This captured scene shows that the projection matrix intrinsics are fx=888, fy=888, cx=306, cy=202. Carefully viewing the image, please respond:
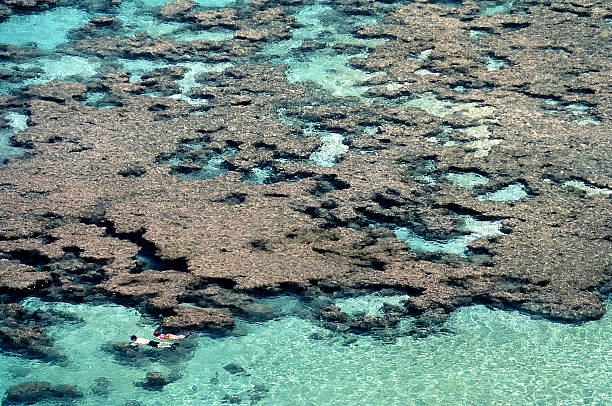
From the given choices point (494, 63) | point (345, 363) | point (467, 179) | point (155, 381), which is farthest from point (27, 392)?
point (494, 63)

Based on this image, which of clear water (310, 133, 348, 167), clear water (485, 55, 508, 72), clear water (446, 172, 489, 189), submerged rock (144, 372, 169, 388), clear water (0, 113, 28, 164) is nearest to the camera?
submerged rock (144, 372, 169, 388)

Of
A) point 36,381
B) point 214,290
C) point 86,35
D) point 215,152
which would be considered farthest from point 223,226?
point 86,35

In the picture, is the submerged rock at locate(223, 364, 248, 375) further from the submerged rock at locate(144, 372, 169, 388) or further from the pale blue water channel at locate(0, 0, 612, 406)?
the submerged rock at locate(144, 372, 169, 388)

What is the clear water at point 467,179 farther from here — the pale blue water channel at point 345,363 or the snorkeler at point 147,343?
the snorkeler at point 147,343

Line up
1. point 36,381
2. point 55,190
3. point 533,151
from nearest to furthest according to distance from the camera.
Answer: point 36,381
point 55,190
point 533,151

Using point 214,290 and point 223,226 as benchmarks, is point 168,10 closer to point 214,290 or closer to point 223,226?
point 223,226

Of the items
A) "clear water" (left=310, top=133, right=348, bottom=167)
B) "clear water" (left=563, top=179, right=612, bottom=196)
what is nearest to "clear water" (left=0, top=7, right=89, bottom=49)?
"clear water" (left=310, top=133, right=348, bottom=167)
